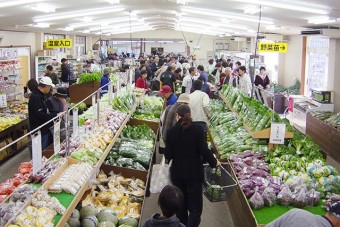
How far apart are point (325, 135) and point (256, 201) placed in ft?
18.8

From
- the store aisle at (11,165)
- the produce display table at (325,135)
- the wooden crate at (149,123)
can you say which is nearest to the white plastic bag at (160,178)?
the wooden crate at (149,123)

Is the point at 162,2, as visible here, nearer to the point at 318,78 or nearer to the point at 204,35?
the point at 318,78

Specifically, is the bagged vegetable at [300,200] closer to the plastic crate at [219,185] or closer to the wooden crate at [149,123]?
the plastic crate at [219,185]

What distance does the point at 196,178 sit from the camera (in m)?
4.58

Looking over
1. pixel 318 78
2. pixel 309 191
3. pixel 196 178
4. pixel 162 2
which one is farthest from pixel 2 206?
pixel 318 78

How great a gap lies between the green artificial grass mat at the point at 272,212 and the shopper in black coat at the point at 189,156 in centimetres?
66

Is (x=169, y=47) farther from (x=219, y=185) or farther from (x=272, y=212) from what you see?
(x=272, y=212)

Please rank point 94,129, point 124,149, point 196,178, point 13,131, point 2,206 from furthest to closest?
point 13,131 → point 124,149 → point 94,129 → point 196,178 → point 2,206

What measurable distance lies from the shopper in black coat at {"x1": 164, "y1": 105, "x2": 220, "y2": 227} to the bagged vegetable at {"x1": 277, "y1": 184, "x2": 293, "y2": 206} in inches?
31.7

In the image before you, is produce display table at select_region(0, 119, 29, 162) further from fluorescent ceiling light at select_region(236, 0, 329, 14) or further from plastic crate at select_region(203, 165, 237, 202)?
fluorescent ceiling light at select_region(236, 0, 329, 14)

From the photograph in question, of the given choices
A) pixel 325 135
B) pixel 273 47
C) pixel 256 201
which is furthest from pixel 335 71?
pixel 256 201

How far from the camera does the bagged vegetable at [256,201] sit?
15.1 ft

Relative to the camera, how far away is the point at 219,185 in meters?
5.21

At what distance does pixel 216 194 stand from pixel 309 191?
1.02 meters
